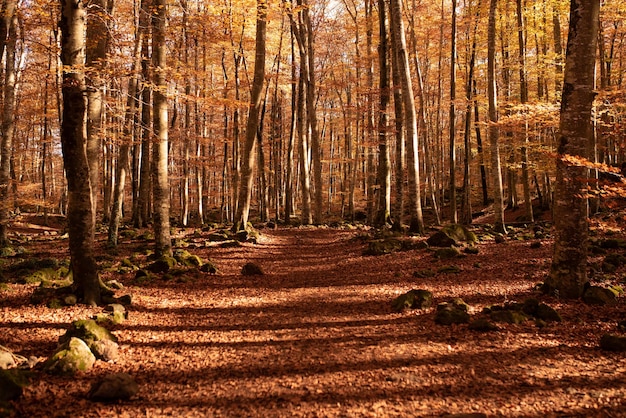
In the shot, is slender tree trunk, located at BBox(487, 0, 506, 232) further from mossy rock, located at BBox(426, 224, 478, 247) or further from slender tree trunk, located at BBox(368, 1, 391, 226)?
slender tree trunk, located at BBox(368, 1, 391, 226)

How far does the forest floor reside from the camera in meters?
3.97

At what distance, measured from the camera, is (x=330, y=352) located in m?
5.44

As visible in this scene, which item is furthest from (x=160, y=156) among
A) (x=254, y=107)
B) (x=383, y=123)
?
(x=383, y=123)

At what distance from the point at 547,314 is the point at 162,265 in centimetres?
864

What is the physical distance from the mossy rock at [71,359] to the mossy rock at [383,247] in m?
9.31

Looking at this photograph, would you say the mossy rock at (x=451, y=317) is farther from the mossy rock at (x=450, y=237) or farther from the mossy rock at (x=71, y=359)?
the mossy rock at (x=450, y=237)

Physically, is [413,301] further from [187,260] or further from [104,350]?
Answer: [187,260]

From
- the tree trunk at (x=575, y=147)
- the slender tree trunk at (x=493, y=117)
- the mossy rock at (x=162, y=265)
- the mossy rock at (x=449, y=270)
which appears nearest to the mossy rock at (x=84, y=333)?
the mossy rock at (x=162, y=265)

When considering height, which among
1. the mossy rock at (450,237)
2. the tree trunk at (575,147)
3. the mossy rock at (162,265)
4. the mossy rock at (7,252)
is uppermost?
the tree trunk at (575,147)

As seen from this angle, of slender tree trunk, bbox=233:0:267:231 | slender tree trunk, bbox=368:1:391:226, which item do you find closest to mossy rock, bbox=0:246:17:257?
slender tree trunk, bbox=233:0:267:231

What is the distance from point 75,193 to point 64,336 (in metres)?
2.46

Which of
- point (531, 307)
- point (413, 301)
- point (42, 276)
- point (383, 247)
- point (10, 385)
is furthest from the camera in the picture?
point (383, 247)

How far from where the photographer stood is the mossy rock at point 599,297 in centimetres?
669

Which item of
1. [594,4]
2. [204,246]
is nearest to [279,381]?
[594,4]
